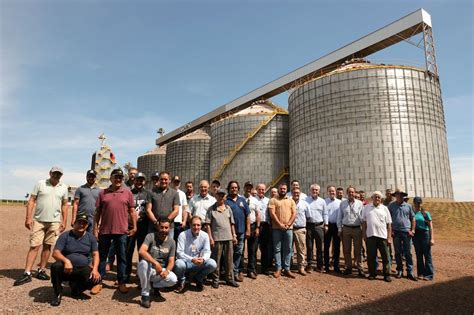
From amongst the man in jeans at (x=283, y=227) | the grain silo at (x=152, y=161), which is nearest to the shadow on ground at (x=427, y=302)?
the man in jeans at (x=283, y=227)

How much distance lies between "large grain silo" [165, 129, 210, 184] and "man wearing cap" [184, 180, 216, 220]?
143 feet

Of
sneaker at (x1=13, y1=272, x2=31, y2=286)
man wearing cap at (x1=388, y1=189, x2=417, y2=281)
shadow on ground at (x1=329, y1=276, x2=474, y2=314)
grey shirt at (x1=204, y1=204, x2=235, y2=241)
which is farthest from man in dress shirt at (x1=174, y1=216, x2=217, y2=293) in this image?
man wearing cap at (x1=388, y1=189, x2=417, y2=281)

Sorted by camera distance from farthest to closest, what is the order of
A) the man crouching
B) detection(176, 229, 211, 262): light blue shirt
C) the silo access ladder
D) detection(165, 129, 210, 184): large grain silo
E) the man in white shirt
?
detection(165, 129, 210, 184): large grain silo → the silo access ladder → the man in white shirt → detection(176, 229, 211, 262): light blue shirt → the man crouching

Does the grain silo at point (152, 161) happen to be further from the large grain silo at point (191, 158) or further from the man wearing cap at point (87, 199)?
the man wearing cap at point (87, 199)

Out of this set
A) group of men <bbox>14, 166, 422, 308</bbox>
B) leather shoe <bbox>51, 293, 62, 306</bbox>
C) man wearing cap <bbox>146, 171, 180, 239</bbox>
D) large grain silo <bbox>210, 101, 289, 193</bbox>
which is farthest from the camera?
large grain silo <bbox>210, 101, 289, 193</bbox>

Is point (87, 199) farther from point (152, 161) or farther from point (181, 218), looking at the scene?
point (152, 161)

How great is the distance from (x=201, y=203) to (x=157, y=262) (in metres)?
2.37

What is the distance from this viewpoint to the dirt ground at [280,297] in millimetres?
5961

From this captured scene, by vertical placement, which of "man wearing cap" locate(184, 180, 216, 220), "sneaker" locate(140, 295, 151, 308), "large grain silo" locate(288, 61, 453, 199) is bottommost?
"sneaker" locate(140, 295, 151, 308)

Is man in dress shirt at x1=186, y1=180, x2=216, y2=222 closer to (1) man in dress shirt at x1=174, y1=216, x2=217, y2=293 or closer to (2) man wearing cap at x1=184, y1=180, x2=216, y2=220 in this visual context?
(2) man wearing cap at x1=184, y1=180, x2=216, y2=220

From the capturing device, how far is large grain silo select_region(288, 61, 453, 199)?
95.1 feet

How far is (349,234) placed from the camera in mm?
9391

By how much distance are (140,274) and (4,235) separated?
1264 centimetres

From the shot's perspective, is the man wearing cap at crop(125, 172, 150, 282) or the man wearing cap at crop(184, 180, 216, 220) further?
the man wearing cap at crop(184, 180, 216, 220)
